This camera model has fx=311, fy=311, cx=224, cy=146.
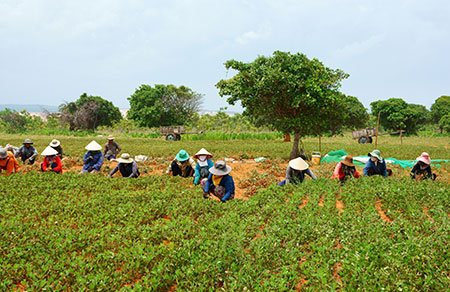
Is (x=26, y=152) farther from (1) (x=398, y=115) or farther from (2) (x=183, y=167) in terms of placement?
(1) (x=398, y=115)

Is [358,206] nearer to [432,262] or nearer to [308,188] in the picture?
[308,188]

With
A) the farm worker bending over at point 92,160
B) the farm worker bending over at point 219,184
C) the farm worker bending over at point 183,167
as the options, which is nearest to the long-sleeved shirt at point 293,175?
the farm worker bending over at point 219,184

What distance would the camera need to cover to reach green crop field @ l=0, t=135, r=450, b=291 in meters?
3.65

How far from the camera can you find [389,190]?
276 inches

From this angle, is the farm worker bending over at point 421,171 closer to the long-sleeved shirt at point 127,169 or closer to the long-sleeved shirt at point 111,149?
the long-sleeved shirt at point 127,169

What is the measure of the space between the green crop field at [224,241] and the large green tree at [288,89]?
28.0ft

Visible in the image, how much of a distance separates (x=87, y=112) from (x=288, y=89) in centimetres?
4407

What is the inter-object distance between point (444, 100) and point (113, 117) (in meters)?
63.0

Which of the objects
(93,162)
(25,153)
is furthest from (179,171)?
(25,153)

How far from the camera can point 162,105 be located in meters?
52.8

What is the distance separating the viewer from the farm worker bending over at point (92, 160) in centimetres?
1064

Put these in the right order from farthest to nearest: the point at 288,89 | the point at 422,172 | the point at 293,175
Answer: the point at 288,89, the point at 422,172, the point at 293,175

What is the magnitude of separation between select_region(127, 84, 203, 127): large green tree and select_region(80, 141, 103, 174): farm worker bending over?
38.2 m

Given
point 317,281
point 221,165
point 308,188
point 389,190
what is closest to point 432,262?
point 317,281
